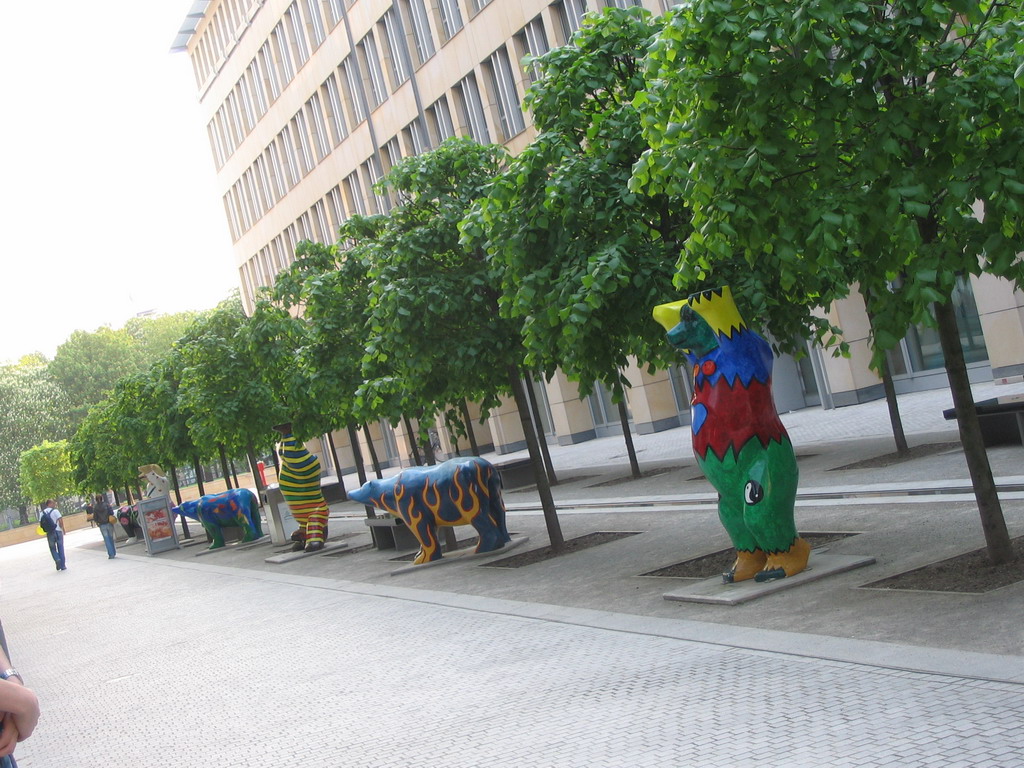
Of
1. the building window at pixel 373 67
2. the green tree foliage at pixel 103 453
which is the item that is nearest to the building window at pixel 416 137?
the building window at pixel 373 67

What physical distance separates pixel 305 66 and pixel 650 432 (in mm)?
23845

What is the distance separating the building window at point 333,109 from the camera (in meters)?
45.5

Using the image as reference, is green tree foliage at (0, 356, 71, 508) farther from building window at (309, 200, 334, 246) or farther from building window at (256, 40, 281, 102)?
building window at (309, 200, 334, 246)

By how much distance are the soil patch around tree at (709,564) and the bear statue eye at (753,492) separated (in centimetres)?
144

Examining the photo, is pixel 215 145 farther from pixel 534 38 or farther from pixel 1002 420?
pixel 1002 420

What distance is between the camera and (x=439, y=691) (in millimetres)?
7867

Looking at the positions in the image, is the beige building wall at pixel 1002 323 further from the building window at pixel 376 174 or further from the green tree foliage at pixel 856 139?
the building window at pixel 376 174

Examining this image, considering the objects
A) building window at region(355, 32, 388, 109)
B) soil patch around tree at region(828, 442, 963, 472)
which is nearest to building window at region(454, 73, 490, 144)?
building window at region(355, 32, 388, 109)

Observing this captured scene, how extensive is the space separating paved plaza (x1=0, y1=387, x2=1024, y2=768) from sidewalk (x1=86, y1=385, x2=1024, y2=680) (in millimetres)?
43

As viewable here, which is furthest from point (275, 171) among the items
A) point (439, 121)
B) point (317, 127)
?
point (439, 121)

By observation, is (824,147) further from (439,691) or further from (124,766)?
(124,766)

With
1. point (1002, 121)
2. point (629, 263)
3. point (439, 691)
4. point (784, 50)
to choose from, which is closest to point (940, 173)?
point (1002, 121)

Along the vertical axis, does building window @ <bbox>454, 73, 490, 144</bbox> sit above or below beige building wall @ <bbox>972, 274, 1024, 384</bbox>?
above

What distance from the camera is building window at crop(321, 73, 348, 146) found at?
45.5 metres
